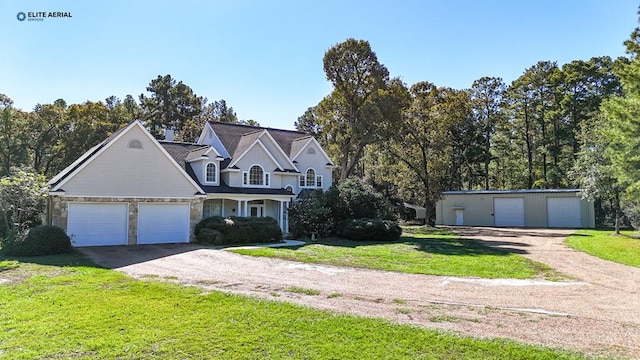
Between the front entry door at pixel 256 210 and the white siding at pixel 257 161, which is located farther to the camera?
the front entry door at pixel 256 210

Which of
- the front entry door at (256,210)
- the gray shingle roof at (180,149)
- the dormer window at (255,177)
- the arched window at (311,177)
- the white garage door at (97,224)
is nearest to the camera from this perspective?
the white garage door at (97,224)

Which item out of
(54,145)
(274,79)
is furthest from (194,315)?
(54,145)

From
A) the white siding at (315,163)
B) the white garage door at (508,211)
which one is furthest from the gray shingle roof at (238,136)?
the white garage door at (508,211)

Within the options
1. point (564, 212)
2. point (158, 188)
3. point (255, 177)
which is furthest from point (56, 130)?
point (564, 212)

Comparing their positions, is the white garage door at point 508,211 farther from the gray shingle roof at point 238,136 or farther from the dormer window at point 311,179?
the gray shingle roof at point 238,136

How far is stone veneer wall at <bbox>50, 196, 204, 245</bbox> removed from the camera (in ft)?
57.8

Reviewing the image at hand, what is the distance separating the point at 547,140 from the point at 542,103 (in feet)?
13.0

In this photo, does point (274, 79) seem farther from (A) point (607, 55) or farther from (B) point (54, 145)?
(A) point (607, 55)

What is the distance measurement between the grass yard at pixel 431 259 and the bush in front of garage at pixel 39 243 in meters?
6.82

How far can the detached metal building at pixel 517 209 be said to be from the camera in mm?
32500

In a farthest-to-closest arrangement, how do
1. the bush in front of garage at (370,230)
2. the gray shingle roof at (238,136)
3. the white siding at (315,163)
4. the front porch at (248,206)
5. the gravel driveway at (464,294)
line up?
the white siding at (315,163) < the gray shingle roof at (238,136) < the front porch at (248,206) < the bush in front of garage at (370,230) < the gravel driveway at (464,294)

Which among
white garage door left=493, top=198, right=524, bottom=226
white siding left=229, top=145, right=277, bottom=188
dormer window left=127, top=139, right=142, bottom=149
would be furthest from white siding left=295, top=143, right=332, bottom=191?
white garage door left=493, top=198, right=524, bottom=226

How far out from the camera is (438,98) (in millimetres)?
38188

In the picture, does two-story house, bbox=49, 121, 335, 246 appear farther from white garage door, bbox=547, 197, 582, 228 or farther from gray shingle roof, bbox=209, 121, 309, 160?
white garage door, bbox=547, 197, 582, 228
